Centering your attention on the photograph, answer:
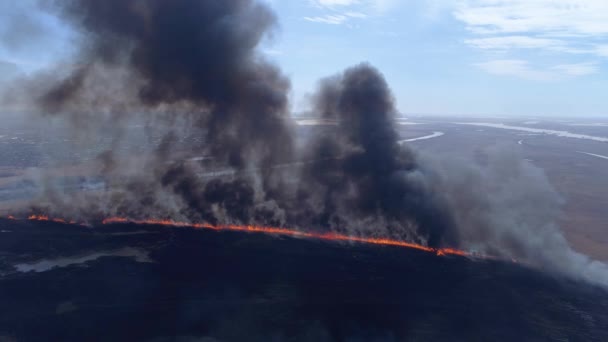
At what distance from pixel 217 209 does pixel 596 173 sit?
126m

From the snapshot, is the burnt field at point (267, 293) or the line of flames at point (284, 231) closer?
the burnt field at point (267, 293)

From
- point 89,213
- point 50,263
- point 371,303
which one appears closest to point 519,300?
point 371,303

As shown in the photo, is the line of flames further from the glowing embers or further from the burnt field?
the burnt field

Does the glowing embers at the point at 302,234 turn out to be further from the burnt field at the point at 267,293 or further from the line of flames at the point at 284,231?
the burnt field at the point at 267,293

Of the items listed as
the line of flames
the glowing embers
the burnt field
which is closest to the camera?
the burnt field

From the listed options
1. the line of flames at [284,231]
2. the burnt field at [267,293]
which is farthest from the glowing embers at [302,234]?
the burnt field at [267,293]

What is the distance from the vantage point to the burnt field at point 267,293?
3778 cm

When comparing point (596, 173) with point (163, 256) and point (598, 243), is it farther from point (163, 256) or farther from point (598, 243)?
point (163, 256)

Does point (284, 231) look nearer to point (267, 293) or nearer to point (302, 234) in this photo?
point (302, 234)

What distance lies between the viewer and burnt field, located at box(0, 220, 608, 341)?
37.8 metres

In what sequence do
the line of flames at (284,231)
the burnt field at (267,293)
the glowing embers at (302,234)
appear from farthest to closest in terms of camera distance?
the line of flames at (284,231) → the glowing embers at (302,234) → the burnt field at (267,293)

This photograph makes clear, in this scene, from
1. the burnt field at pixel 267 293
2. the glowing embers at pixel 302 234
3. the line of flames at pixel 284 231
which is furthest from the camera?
the line of flames at pixel 284 231

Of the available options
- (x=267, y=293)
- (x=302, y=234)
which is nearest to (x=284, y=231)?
(x=302, y=234)

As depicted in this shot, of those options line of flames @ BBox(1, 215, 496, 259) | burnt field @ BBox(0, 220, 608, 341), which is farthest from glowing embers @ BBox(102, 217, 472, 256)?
burnt field @ BBox(0, 220, 608, 341)
